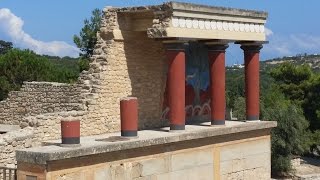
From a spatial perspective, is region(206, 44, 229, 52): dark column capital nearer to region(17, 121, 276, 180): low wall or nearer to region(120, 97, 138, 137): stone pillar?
region(17, 121, 276, 180): low wall

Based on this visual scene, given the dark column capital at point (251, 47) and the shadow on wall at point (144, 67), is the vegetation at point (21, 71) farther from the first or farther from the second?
the shadow on wall at point (144, 67)

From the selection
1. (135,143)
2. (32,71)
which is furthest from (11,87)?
(135,143)

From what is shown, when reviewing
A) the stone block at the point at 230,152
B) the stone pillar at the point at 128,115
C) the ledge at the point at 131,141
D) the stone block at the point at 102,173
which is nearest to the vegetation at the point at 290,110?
the ledge at the point at 131,141

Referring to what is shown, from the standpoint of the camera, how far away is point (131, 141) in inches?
529

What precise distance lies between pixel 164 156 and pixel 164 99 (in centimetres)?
324

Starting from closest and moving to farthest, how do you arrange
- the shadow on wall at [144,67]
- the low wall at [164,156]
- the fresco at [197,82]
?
the low wall at [164,156], the shadow on wall at [144,67], the fresco at [197,82]

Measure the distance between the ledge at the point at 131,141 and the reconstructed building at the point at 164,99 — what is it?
28mm

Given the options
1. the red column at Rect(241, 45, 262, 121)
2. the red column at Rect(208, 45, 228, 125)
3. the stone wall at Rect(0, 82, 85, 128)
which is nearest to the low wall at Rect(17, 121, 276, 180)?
the red column at Rect(208, 45, 228, 125)

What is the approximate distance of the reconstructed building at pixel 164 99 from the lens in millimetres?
14141

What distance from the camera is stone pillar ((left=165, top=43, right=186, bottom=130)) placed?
51.1ft

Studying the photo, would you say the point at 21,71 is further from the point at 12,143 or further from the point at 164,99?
the point at 12,143

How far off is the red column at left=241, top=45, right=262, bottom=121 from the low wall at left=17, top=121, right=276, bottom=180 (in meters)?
0.73

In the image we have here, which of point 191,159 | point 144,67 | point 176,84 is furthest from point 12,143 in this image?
point 144,67

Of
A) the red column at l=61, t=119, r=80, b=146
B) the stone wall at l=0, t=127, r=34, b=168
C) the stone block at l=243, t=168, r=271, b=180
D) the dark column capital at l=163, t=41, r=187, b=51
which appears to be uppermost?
the dark column capital at l=163, t=41, r=187, b=51
